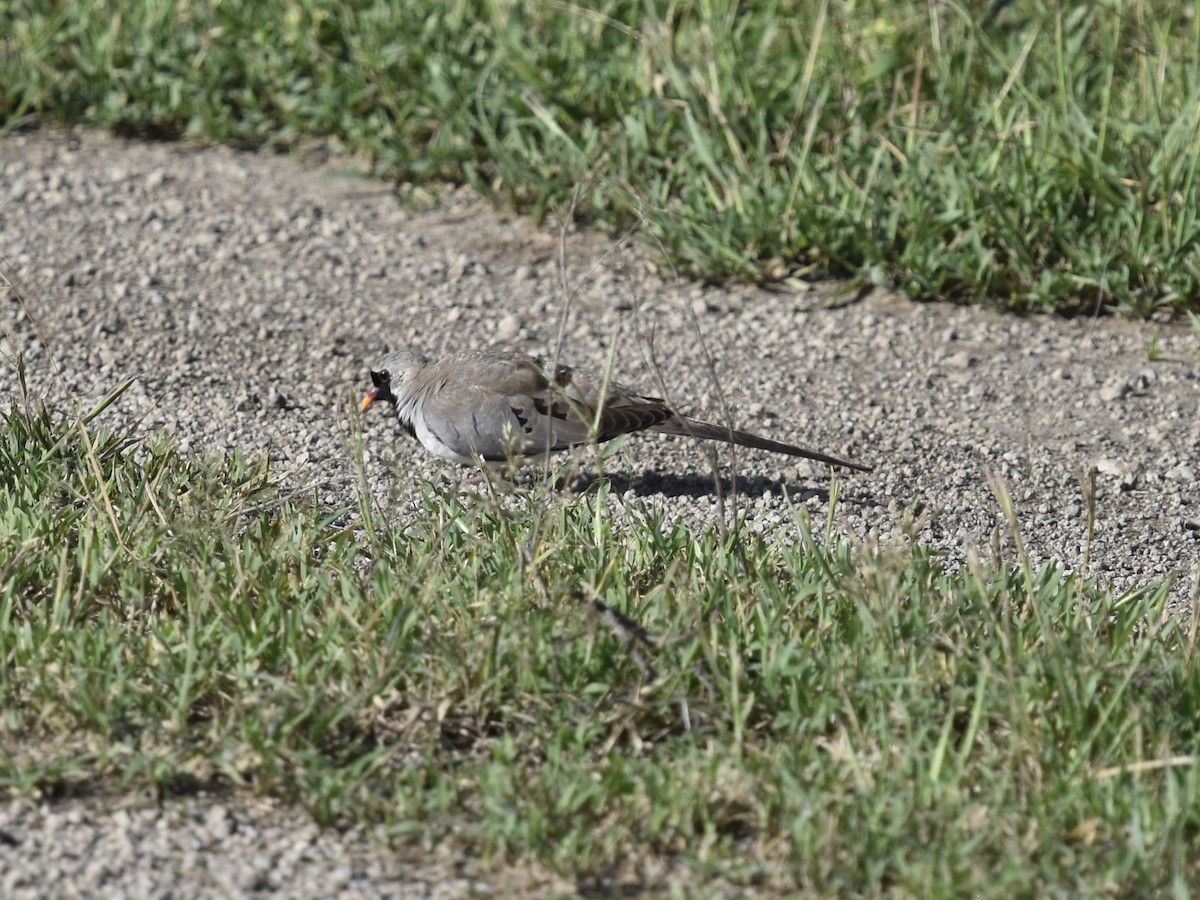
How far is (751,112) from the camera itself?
21.5ft

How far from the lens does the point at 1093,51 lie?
722cm

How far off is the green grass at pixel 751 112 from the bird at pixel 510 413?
0.75 metres

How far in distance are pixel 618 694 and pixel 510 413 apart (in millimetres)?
1565

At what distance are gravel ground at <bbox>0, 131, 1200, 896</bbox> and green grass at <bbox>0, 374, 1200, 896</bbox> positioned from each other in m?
0.50

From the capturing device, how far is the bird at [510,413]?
4.70 m

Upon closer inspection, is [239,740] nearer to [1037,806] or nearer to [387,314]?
[1037,806]

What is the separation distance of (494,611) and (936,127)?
3697 mm

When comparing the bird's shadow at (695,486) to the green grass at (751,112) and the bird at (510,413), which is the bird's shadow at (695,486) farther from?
the green grass at (751,112)

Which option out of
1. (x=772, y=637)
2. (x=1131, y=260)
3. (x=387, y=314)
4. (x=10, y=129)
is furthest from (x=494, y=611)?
(x=10, y=129)

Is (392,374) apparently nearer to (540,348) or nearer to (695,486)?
(540,348)

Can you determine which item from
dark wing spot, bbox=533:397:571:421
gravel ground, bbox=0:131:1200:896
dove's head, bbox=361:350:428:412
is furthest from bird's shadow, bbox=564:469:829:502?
dove's head, bbox=361:350:428:412

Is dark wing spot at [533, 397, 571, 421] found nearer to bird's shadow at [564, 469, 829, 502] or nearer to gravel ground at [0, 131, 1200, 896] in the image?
bird's shadow at [564, 469, 829, 502]

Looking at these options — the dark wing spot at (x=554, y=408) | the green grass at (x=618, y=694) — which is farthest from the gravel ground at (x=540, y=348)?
the green grass at (x=618, y=694)

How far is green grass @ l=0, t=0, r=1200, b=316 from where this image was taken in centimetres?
600
